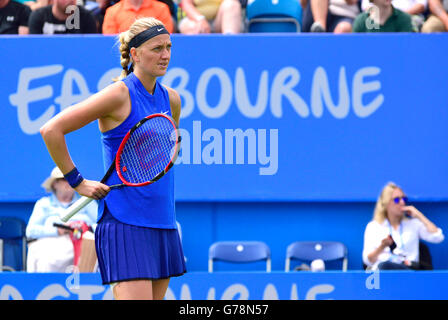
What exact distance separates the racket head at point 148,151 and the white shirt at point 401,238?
3247mm

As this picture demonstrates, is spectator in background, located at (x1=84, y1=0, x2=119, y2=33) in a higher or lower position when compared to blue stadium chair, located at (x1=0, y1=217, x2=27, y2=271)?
higher

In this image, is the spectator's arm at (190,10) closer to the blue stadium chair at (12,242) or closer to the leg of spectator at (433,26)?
the leg of spectator at (433,26)

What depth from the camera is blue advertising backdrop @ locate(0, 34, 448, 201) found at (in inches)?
272

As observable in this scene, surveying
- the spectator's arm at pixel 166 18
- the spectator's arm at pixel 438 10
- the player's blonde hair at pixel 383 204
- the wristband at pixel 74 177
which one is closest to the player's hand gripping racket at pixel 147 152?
the wristband at pixel 74 177

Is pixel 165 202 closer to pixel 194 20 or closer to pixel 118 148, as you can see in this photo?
pixel 118 148

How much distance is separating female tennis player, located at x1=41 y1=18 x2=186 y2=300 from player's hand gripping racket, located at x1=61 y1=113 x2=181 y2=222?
4 centimetres

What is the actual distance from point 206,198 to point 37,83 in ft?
5.35

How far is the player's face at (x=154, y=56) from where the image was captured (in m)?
3.54

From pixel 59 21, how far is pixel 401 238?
3.24 metres

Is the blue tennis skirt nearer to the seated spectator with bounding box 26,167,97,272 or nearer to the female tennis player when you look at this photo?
the female tennis player

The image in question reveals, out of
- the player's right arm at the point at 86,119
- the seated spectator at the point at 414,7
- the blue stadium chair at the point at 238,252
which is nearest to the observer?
the player's right arm at the point at 86,119

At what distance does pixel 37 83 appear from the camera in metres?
6.99

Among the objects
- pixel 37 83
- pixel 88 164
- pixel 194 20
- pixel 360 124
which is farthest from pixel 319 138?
pixel 37 83

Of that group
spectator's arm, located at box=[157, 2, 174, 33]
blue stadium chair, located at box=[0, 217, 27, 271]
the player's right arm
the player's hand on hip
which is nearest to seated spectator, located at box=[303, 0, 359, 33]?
spectator's arm, located at box=[157, 2, 174, 33]
